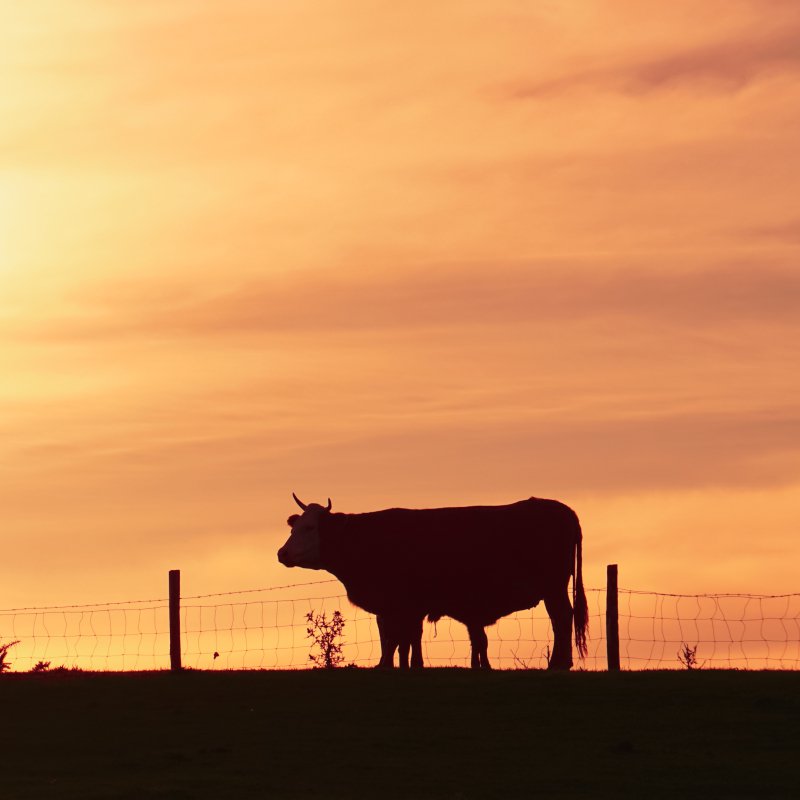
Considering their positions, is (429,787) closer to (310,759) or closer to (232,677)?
(310,759)

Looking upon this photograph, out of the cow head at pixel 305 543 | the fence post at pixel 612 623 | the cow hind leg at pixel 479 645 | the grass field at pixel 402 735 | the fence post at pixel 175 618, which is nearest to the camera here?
the grass field at pixel 402 735

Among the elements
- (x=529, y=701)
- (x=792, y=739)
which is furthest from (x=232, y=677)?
(x=792, y=739)

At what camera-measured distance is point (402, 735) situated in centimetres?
1923

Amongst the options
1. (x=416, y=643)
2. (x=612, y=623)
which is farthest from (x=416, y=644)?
(x=612, y=623)

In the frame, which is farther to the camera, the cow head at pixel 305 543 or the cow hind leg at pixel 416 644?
the cow head at pixel 305 543

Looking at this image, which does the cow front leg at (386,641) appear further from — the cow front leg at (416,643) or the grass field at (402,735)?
the grass field at (402,735)

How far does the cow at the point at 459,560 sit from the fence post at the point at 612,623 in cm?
193

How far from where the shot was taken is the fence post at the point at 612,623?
86.0ft

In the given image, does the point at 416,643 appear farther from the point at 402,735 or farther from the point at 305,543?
the point at 402,735

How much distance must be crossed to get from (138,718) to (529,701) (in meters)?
5.14

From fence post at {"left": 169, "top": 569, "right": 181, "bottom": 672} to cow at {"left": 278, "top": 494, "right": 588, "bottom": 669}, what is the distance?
→ 268 centimetres

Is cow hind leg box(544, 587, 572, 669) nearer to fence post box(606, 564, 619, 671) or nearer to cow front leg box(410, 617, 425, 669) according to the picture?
fence post box(606, 564, 619, 671)

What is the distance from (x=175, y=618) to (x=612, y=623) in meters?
7.40

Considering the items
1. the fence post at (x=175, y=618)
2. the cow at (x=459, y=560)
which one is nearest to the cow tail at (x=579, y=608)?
the cow at (x=459, y=560)
